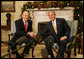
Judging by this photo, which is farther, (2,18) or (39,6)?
(2,18)

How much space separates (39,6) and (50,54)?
115 inches

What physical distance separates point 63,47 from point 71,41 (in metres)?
0.25

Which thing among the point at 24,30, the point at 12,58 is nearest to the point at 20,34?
the point at 24,30

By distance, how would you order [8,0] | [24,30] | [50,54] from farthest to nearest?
[8,0]
[24,30]
[50,54]

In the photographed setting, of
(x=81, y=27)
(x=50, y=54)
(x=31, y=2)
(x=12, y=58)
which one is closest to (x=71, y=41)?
(x=50, y=54)

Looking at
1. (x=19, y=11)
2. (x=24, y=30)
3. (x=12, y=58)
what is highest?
(x=19, y=11)

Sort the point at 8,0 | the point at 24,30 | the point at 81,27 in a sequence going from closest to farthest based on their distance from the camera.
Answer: the point at 24,30 < the point at 81,27 < the point at 8,0

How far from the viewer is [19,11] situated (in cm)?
627

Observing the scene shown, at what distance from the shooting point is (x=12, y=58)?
381 centimetres

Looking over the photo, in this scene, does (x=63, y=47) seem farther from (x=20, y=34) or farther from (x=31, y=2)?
(x=31, y=2)

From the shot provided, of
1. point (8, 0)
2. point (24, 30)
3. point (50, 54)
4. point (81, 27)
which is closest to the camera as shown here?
point (50, 54)

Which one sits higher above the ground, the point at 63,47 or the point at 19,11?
the point at 19,11

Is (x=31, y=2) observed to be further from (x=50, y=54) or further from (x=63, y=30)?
(x=50, y=54)

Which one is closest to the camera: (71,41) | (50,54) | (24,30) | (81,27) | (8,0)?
(50,54)
